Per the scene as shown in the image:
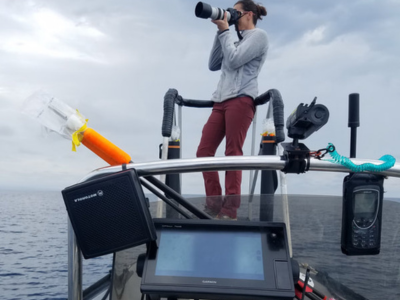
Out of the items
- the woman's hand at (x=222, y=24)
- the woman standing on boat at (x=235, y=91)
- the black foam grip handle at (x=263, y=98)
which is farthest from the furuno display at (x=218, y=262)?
the woman's hand at (x=222, y=24)

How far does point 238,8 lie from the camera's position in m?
3.14

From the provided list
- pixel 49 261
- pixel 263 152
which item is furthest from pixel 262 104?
pixel 49 261

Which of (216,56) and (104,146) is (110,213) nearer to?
(104,146)

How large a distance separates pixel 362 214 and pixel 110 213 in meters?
0.75

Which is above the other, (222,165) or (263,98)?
(263,98)

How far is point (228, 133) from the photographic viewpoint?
2.94 m

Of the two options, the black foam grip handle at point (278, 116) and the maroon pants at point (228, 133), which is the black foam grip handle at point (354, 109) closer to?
the black foam grip handle at point (278, 116)

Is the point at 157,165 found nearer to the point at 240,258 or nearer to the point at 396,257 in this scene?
the point at 240,258

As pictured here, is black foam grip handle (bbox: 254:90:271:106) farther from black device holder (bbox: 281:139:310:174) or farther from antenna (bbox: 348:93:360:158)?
black device holder (bbox: 281:139:310:174)

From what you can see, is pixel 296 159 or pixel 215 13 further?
pixel 215 13

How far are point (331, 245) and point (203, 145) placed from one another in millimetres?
1855

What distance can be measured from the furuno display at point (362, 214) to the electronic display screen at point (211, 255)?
308 millimetres

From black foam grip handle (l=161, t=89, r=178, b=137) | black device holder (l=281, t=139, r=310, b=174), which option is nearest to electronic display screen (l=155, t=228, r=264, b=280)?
black device holder (l=281, t=139, r=310, b=174)

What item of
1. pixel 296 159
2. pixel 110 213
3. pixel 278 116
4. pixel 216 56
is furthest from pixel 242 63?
pixel 110 213
